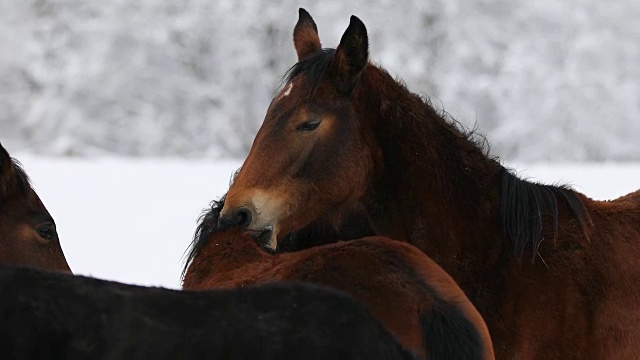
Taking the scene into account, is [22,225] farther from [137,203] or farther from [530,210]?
[137,203]

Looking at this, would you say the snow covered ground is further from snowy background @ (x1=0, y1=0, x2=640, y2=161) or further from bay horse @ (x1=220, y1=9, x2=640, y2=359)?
snowy background @ (x1=0, y1=0, x2=640, y2=161)

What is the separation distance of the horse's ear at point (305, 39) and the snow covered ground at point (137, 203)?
2.63m

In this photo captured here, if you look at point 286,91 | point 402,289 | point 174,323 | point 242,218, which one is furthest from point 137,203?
point 174,323

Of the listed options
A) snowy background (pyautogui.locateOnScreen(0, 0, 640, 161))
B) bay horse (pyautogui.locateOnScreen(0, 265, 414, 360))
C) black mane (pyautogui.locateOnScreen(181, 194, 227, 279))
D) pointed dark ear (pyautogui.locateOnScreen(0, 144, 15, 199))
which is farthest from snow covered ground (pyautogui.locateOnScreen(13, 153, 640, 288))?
snowy background (pyautogui.locateOnScreen(0, 0, 640, 161))

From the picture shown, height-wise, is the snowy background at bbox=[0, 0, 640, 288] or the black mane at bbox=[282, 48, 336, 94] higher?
the snowy background at bbox=[0, 0, 640, 288]

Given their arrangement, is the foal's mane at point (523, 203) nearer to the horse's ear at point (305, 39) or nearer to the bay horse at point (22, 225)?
the horse's ear at point (305, 39)

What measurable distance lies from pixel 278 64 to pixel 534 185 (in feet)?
52.3

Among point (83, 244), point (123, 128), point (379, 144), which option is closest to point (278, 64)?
point (123, 128)

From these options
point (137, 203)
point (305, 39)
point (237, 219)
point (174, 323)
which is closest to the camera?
point (174, 323)

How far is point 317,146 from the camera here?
3793mm

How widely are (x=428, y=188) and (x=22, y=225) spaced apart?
1.52m

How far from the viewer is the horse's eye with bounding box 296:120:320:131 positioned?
3797 mm

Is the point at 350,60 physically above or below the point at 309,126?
above

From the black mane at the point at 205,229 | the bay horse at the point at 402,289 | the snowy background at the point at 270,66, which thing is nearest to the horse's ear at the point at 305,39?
the black mane at the point at 205,229
